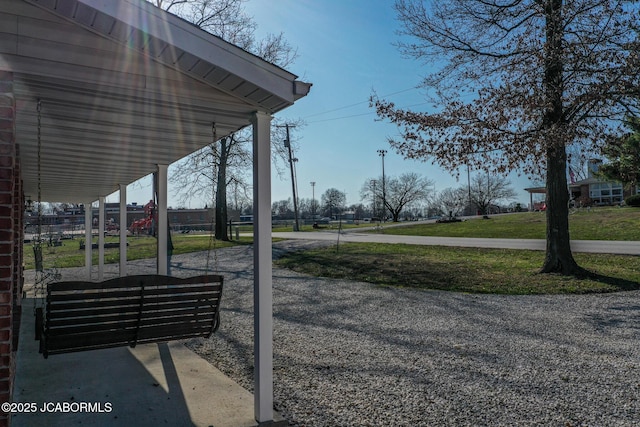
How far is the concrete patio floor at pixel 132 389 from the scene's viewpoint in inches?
123

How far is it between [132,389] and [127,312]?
66 centimetres

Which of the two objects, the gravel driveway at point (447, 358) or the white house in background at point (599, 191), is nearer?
the gravel driveway at point (447, 358)

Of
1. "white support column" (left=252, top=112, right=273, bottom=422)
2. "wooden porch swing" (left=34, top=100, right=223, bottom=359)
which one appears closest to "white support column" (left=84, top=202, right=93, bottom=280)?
"wooden porch swing" (left=34, top=100, right=223, bottom=359)

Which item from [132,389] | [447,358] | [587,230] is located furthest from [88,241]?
[587,230]

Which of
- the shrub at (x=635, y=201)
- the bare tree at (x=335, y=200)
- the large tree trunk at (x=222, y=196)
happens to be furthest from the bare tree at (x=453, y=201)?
the large tree trunk at (x=222, y=196)

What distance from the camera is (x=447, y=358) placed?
185 inches

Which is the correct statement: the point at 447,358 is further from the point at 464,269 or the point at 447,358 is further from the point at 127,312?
the point at 464,269

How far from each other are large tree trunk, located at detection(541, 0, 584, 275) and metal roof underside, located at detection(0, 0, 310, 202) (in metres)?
7.76

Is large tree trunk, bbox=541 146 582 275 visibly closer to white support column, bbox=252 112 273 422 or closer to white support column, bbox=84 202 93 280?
white support column, bbox=252 112 273 422

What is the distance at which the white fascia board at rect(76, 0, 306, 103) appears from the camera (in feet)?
7.79


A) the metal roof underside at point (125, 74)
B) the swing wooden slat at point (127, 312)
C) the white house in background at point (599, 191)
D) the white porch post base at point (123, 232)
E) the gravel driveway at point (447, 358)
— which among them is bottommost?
the gravel driveway at point (447, 358)

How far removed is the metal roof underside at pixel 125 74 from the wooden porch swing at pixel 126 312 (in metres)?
0.60

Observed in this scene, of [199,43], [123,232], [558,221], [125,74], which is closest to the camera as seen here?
[199,43]

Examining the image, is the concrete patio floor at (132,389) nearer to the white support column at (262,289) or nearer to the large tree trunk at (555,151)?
the white support column at (262,289)
